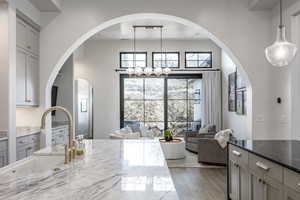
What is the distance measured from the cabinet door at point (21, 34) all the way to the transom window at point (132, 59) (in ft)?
16.5

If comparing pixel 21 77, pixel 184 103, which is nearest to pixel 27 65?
pixel 21 77

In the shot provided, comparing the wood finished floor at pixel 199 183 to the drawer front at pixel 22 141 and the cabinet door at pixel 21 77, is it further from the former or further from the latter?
the cabinet door at pixel 21 77

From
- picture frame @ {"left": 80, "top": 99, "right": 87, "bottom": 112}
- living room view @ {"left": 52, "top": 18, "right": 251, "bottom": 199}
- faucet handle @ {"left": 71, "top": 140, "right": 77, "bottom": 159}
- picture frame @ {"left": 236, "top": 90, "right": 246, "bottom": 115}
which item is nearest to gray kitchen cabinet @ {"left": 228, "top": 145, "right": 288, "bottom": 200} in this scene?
faucet handle @ {"left": 71, "top": 140, "right": 77, "bottom": 159}

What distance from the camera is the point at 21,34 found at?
4258mm

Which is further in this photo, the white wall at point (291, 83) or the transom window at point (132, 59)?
the transom window at point (132, 59)

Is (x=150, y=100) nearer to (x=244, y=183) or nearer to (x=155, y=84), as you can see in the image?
(x=155, y=84)

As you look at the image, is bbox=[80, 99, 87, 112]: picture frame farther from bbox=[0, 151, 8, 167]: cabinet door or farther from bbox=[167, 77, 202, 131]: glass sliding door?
bbox=[0, 151, 8, 167]: cabinet door

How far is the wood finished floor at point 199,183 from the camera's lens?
4.27 m

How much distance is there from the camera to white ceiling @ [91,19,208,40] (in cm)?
722

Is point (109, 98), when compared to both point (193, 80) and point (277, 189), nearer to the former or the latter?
point (193, 80)

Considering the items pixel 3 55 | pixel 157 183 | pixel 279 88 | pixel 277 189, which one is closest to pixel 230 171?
pixel 277 189

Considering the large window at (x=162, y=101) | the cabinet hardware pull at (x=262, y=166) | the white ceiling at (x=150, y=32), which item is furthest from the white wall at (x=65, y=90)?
the cabinet hardware pull at (x=262, y=166)

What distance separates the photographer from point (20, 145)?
394cm

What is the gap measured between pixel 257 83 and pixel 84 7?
322 centimetres
